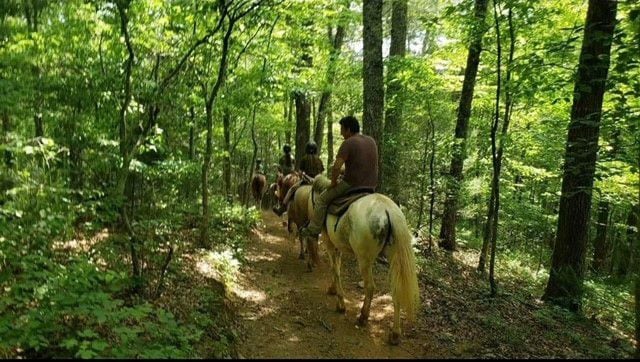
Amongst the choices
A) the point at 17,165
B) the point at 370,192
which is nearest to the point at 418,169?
the point at 370,192

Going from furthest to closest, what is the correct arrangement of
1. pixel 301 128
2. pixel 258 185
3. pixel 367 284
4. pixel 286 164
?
pixel 301 128 → pixel 258 185 → pixel 286 164 → pixel 367 284

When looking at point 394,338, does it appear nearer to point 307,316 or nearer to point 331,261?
point 307,316

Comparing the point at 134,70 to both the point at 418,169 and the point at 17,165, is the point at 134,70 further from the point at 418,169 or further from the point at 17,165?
the point at 418,169

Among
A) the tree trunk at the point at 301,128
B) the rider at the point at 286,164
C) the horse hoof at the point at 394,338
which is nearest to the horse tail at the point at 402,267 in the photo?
the horse hoof at the point at 394,338

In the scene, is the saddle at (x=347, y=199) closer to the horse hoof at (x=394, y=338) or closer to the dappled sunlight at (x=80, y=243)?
the horse hoof at (x=394, y=338)

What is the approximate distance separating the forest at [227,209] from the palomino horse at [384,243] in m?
0.06

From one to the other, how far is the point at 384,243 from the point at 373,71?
191 inches

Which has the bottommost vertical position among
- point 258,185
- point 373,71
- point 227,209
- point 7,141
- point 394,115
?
point 227,209

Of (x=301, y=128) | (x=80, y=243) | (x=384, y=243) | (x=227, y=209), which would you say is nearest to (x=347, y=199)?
(x=384, y=243)

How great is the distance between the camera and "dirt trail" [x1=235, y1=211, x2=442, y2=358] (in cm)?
550

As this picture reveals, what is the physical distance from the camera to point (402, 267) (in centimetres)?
560

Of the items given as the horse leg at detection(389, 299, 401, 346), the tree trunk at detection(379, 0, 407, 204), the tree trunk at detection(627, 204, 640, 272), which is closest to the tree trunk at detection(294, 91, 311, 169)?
the tree trunk at detection(379, 0, 407, 204)

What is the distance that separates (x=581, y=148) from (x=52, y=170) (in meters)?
8.32

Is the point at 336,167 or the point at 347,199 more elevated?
the point at 336,167
